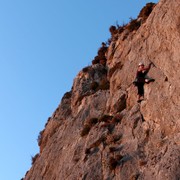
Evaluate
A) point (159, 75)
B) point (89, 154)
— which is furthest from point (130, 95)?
point (89, 154)

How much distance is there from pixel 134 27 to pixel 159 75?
326 inches

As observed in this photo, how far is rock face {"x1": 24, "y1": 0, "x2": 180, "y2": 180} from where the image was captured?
20828 millimetres

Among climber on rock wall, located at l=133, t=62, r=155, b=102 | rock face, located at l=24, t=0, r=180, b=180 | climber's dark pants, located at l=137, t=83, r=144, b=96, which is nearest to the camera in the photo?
rock face, located at l=24, t=0, r=180, b=180

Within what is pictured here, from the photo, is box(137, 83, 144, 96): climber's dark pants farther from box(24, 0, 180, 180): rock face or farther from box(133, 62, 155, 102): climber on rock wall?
box(24, 0, 180, 180): rock face

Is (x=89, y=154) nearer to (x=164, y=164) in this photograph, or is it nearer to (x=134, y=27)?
(x=164, y=164)

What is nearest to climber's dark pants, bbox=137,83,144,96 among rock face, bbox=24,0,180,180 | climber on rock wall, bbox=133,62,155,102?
climber on rock wall, bbox=133,62,155,102

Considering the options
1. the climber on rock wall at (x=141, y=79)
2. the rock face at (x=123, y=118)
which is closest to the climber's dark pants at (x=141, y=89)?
the climber on rock wall at (x=141, y=79)

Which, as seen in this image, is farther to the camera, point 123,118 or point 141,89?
point 123,118

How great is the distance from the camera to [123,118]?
24766 millimetres

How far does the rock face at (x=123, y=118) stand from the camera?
68.3 feet

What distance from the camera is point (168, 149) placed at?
64.7 ft

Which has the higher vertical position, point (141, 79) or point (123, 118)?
point (141, 79)

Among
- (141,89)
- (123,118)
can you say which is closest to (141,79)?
(141,89)

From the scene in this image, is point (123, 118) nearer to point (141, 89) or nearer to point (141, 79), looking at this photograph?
point (141, 89)
